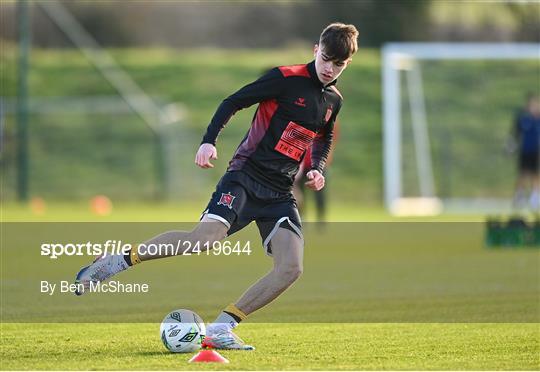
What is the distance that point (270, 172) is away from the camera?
7227mm

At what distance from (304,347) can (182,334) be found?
83cm

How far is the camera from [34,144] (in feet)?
112

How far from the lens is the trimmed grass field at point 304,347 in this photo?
21.5 feet

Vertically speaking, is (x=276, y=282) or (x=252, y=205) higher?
(x=252, y=205)

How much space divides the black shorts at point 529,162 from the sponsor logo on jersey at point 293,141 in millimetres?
19621

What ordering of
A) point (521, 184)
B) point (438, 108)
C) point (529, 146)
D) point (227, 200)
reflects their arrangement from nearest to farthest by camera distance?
point (227, 200) → point (529, 146) → point (521, 184) → point (438, 108)

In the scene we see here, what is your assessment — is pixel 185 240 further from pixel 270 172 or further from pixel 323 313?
pixel 323 313

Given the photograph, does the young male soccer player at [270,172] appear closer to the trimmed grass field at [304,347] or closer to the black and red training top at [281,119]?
the black and red training top at [281,119]

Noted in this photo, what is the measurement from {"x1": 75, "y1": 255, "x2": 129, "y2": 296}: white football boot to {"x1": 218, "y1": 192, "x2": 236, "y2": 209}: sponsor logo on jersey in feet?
2.25

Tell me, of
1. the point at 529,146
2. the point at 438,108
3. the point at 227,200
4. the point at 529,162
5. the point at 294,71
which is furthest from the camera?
the point at 438,108

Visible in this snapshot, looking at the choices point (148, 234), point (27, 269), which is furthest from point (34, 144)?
point (27, 269)

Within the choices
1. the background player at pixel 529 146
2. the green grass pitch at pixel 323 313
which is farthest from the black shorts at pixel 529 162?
the green grass pitch at pixel 323 313

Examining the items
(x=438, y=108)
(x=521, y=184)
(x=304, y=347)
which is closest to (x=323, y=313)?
(x=304, y=347)

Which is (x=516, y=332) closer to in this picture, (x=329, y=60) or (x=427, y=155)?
(x=329, y=60)
